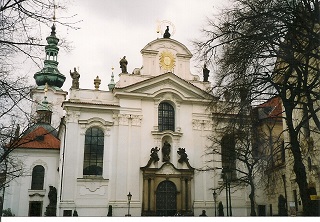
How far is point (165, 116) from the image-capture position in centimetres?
1820

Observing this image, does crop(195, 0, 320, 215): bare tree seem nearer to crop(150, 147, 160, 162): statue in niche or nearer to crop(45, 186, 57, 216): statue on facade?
crop(150, 147, 160, 162): statue in niche

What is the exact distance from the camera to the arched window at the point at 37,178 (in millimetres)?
22094

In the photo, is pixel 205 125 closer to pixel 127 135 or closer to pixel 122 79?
pixel 127 135

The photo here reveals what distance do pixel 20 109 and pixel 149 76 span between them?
44.3 feet

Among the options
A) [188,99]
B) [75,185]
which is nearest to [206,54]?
[188,99]

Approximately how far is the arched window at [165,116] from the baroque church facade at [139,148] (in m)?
0.05

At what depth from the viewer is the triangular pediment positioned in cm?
1812

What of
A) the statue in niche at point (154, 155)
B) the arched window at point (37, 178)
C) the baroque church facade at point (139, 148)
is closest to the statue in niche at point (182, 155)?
the baroque church facade at point (139, 148)

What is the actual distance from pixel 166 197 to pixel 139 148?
2688mm

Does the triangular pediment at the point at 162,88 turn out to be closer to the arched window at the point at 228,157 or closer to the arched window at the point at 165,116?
the arched window at the point at 165,116

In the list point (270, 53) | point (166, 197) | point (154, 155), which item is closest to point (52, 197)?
point (166, 197)

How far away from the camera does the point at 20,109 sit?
6273 millimetres

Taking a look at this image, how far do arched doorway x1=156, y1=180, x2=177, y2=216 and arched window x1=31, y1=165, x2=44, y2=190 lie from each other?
8099 mm

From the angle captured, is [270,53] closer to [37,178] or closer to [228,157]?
[228,157]
